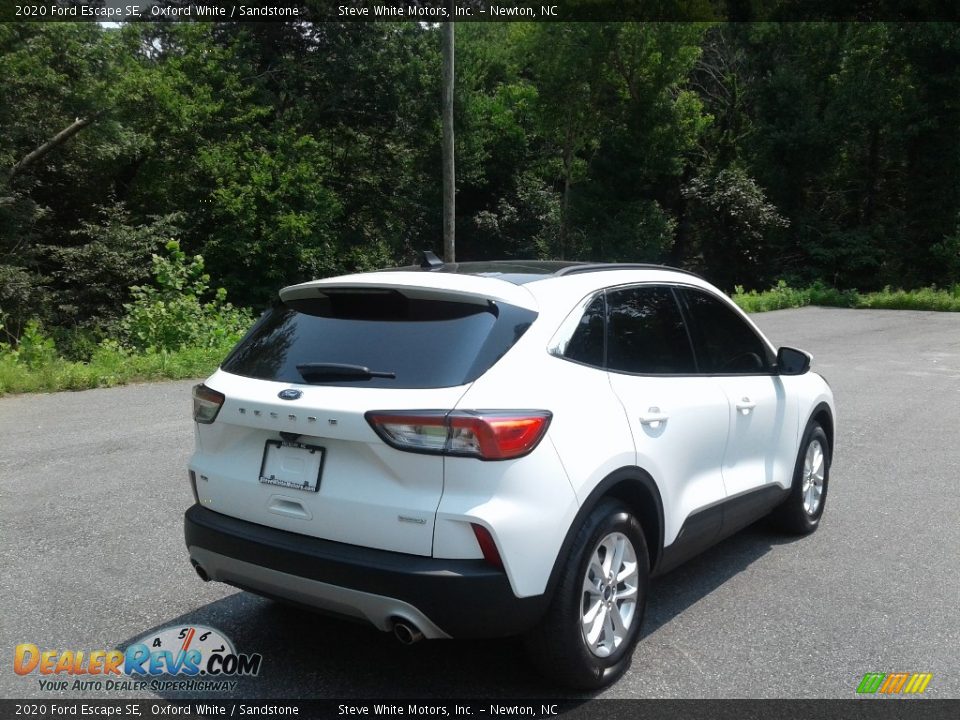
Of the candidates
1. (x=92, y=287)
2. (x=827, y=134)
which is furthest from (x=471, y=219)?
(x=92, y=287)

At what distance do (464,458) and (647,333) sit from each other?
1473 mm

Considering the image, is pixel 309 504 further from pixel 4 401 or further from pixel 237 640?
pixel 4 401

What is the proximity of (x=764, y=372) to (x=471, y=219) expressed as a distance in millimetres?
38766

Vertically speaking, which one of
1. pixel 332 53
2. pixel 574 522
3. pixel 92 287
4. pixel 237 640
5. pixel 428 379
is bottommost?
pixel 92 287

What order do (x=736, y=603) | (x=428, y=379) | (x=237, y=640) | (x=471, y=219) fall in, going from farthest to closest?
(x=471, y=219) → (x=736, y=603) → (x=237, y=640) → (x=428, y=379)

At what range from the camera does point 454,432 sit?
3240 mm

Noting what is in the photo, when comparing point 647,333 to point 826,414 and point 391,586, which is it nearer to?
point 391,586

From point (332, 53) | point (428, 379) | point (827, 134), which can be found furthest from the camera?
point (827, 134)

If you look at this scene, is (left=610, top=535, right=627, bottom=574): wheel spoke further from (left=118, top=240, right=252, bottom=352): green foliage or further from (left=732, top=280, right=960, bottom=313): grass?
(left=732, top=280, right=960, bottom=313): grass

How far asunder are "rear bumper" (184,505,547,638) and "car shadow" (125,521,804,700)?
0.44 metres

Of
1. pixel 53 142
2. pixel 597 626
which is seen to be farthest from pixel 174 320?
pixel 53 142

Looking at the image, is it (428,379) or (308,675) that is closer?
(428,379)

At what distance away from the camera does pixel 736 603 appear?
4.63 metres

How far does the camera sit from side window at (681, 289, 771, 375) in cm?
476
